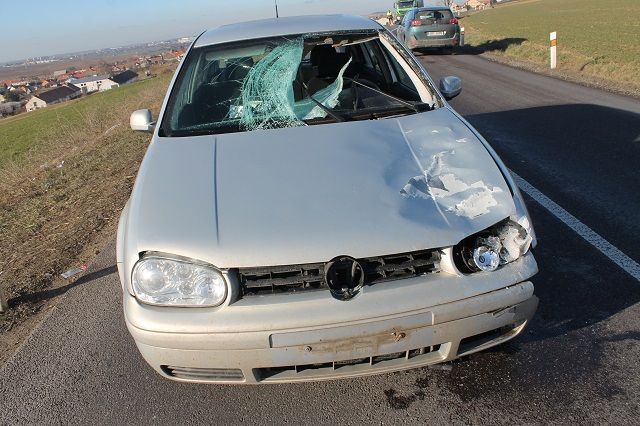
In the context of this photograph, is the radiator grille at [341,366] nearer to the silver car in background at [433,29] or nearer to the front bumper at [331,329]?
the front bumper at [331,329]

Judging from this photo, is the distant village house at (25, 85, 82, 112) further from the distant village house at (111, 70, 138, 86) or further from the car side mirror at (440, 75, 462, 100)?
the car side mirror at (440, 75, 462, 100)

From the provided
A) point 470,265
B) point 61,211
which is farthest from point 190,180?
point 61,211

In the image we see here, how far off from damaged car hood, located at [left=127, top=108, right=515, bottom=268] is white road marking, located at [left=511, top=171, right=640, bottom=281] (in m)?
1.48

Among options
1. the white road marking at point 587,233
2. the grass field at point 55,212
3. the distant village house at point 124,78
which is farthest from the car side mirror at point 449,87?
the distant village house at point 124,78

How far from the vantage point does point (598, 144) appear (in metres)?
6.30

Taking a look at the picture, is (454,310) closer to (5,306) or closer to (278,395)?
(278,395)

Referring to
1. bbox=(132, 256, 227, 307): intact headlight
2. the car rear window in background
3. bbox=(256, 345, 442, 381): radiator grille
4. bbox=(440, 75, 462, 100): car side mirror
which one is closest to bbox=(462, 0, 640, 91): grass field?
the car rear window in background

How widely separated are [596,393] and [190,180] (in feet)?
7.04

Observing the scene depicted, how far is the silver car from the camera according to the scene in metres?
2.10

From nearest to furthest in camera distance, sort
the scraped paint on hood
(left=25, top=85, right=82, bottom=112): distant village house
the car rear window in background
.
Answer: the scraped paint on hood
the car rear window in background
(left=25, top=85, right=82, bottom=112): distant village house

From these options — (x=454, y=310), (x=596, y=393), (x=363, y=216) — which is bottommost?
(x=596, y=393)

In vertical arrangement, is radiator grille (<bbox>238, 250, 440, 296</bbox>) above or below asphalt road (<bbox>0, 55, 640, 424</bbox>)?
above

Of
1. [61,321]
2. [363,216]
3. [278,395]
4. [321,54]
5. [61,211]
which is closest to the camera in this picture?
[363,216]

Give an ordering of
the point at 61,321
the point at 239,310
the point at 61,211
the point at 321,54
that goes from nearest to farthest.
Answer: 1. the point at 239,310
2. the point at 61,321
3. the point at 321,54
4. the point at 61,211
